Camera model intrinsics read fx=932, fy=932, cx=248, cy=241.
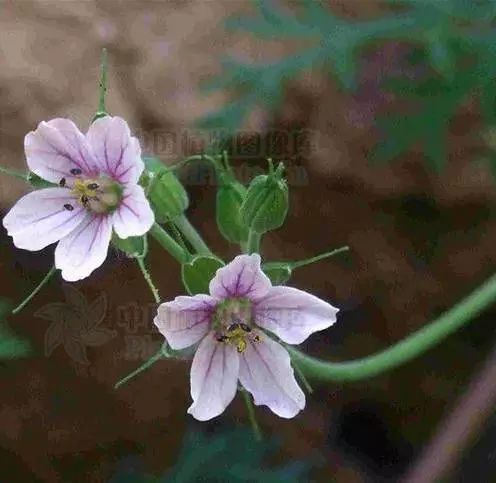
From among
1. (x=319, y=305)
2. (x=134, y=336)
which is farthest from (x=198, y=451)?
(x=319, y=305)

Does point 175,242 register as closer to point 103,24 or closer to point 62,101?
point 62,101

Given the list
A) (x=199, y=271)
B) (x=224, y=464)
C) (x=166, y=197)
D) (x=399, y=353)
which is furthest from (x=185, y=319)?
(x=224, y=464)

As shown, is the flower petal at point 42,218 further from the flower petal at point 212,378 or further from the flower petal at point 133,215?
the flower petal at point 212,378

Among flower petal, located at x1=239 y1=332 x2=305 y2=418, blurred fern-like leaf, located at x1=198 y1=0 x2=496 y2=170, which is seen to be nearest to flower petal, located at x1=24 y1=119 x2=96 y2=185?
flower petal, located at x1=239 y1=332 x2=305 y2=418

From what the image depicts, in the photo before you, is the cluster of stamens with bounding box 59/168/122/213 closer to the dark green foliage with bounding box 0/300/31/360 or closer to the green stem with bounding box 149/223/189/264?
the green stem with bounding box 149/223/189/264

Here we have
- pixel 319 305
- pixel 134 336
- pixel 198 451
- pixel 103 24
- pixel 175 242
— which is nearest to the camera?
pixel 319 305

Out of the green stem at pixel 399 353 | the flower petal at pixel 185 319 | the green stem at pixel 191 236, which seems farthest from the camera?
the green stem at pixel 399 353

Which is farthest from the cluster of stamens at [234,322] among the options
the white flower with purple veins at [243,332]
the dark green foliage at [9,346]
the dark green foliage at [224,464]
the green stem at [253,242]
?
the dark green foliage at [224,464]

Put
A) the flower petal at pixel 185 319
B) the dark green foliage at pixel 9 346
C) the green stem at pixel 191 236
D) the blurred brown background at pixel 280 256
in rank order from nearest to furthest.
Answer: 1. the flower petal at pixel 185 319
2. the green stem at pixel 191 236
3. the dark green foliage at pixel 9 346
4. the blurred brown background at pixel 280 256

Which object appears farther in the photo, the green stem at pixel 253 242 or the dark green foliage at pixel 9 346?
the dark green foliage at pixel 9 346
